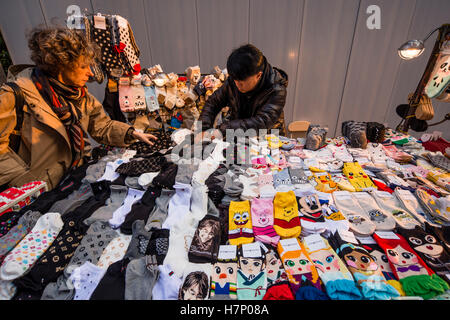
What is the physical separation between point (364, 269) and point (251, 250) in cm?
57

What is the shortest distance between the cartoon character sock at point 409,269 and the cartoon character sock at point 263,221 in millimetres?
597

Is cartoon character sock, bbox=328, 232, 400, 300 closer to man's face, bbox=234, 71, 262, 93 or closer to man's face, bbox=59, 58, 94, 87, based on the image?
man's face, bbox=234, 71, 262, 93

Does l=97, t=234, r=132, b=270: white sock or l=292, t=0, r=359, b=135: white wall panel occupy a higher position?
l=292, t=0, r=359, b=135: white wall panel

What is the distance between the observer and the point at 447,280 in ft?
3.19

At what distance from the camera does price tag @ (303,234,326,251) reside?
1167 millimetres

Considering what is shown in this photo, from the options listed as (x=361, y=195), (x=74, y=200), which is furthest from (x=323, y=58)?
(x=74, y=200)

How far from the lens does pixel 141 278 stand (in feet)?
3.34

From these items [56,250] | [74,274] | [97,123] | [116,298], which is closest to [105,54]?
[97,123]

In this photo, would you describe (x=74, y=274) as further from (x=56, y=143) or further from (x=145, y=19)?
(x=145, y=19)

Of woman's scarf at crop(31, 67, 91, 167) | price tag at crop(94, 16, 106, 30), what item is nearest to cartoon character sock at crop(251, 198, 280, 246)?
woman's scarf at crop(31, 67, 91, 167)

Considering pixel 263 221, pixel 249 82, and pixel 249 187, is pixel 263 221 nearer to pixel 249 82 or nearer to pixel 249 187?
pixel 249 187

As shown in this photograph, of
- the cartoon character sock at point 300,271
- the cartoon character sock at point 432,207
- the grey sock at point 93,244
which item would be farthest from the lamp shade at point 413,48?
the grey sock at point 93,244

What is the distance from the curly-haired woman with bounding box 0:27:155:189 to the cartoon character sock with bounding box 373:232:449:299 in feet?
7.58

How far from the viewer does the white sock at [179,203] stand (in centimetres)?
139
